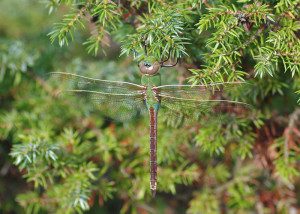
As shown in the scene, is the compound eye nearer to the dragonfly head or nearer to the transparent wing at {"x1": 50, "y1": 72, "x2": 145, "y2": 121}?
the dragonfly head

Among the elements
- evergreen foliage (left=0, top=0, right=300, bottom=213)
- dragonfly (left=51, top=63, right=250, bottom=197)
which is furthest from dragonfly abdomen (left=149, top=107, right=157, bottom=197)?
evergreen foliage (left=0, top=0, right=300, bottom=213)

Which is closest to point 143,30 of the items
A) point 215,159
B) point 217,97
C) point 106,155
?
point 217,97

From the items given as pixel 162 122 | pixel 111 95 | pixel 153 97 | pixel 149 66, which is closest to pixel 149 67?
pixel 149 66

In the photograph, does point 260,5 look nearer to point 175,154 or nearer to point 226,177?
point 175,154

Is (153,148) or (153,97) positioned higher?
(153,97)

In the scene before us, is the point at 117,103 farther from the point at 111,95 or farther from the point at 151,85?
the point at 151,85

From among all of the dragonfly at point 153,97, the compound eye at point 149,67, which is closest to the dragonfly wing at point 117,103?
the dragonfly at point 153,97
